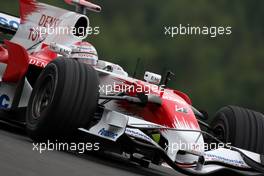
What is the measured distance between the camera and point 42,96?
10.4 m

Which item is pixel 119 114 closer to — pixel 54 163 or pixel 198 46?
pixel 54 163

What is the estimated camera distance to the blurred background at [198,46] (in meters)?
16.8

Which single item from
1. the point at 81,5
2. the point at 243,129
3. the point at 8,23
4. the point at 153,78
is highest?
the point at 81,5

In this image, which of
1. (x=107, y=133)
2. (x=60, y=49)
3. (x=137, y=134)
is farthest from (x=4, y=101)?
(x=137, y=134)

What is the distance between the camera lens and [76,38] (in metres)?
12.5

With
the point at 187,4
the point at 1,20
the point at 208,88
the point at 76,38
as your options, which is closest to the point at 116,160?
the point at 76,38

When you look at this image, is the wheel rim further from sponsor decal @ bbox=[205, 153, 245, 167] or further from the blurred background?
the blurred background

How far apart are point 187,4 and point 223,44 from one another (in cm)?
142

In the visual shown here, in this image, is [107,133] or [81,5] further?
[81,5]

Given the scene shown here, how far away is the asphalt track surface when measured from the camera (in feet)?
25.8

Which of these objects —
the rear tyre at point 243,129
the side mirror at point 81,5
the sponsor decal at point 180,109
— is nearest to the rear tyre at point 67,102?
the sponsor decal at point 180,109

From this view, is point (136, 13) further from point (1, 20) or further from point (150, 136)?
point (150, 136)

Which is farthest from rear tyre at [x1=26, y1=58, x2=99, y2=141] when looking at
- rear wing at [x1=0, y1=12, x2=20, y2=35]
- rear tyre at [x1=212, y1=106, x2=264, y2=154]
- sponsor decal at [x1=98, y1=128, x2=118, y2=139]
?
rear wing at [x1=0, y1=12, x2=20, y2=35]

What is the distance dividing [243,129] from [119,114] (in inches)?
65.1
